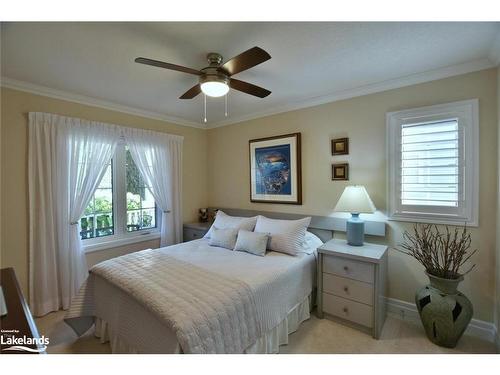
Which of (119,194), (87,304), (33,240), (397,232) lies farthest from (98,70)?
(397,232)

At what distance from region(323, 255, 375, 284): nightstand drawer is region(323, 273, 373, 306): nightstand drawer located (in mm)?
Answer: 43

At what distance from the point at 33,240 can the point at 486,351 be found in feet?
13.6

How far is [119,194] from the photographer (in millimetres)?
3039

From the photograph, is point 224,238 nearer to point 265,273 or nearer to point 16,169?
point 265,273

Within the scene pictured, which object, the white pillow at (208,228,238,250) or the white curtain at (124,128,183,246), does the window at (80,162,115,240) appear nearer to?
the white curtain at (124,128,183,246)

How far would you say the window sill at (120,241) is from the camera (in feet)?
9.14

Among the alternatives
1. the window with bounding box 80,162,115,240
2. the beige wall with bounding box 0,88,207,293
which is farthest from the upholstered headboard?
the beige wall with bounding box 0,88,207,293

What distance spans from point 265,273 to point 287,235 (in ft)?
2.13

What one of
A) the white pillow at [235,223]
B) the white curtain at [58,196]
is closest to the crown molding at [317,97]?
the white curtain at [58,196]

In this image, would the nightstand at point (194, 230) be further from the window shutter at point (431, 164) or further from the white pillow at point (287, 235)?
the window shutter at point (431, 164)

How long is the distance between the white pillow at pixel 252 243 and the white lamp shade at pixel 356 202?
2.74 feet

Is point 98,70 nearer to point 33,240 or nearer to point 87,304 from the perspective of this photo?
point 33,240

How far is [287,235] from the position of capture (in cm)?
246

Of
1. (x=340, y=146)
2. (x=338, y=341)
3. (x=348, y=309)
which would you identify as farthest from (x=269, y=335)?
(x=340, y=146)
